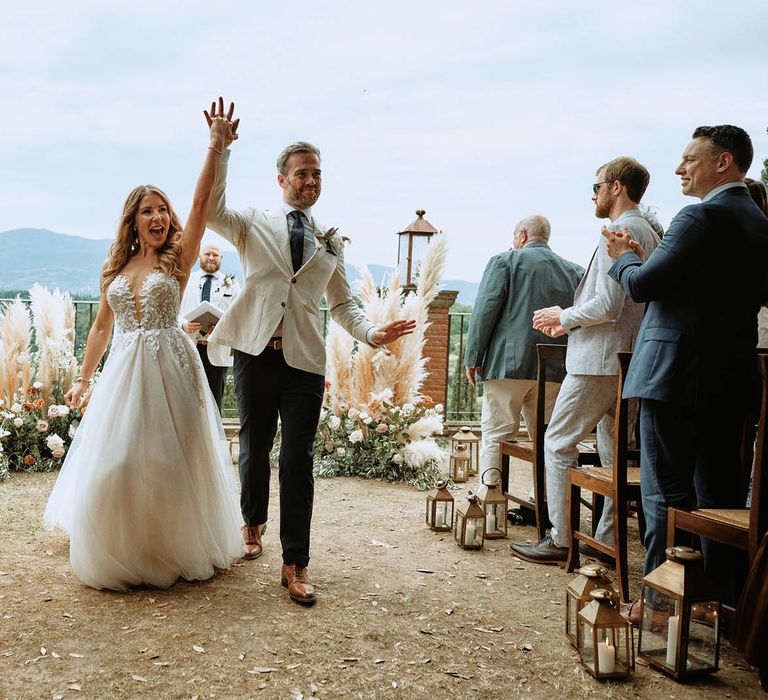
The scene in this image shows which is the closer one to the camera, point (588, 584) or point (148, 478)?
point (588, 584)

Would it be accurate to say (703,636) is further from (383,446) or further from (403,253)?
(403,253)

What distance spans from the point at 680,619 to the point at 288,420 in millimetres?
1693

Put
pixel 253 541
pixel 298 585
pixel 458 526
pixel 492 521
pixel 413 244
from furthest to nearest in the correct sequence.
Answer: pixel 413 244 → pixel 492 521 → pixel 458 526 → pixel 253 541 → pixel 298 585

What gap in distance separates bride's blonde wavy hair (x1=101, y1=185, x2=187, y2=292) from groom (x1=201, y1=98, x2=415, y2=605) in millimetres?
355

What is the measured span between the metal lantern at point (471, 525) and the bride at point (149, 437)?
1.24m

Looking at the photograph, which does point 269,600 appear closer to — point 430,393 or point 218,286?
point 218,286

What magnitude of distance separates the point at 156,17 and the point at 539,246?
10.3 ft

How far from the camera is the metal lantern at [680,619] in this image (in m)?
2.29

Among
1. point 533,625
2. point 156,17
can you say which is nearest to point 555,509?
point 533,625

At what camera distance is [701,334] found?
2609 millimetres

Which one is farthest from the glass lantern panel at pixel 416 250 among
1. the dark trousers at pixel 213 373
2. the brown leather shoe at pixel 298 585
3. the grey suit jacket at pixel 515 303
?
the brown leather shoe at pixel 298 585

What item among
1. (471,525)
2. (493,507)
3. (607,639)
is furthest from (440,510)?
(607,639)

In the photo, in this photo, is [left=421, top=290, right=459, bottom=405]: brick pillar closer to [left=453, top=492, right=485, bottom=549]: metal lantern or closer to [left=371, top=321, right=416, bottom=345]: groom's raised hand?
[left=453, top=492, right=485, bottom=549]: metal lantern

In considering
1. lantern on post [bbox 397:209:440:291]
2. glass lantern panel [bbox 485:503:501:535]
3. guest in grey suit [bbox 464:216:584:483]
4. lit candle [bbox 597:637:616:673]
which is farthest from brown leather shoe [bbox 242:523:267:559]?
lantern on post [bbox 397:209:440:291]
